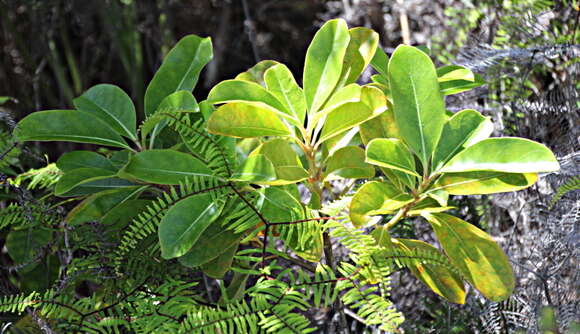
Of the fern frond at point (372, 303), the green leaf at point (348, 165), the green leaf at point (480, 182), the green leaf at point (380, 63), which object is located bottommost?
the fern frond at point (372, 303)

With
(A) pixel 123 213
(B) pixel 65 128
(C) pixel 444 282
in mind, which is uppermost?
(B) pixel 65 128

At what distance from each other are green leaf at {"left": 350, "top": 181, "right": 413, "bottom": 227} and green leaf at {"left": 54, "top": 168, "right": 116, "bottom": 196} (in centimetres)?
27

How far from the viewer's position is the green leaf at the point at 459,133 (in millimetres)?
552

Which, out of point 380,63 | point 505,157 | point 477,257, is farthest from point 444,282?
point 380,63

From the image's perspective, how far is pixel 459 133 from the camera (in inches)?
22.1

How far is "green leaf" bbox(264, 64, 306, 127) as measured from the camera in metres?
0.58

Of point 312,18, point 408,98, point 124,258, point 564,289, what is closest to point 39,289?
point 124,258

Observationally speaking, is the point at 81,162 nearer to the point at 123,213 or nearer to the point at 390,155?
the point at 123,213

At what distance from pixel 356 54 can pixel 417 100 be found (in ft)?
0.33

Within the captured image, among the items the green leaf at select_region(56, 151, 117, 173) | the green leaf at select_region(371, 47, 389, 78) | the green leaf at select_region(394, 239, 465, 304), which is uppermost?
the green leaf at select_region(371, 47, 389, 78)

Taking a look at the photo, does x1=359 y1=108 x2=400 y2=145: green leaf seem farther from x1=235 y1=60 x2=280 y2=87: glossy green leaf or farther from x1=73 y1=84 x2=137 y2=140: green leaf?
x1=73 y1=84 x2=137 y2=140: green leaf

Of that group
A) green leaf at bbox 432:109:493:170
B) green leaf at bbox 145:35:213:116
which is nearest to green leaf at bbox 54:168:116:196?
green leaf at bbox 145:35:213:116

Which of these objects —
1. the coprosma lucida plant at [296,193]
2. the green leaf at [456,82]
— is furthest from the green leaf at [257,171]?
the green leaf at [456,82]

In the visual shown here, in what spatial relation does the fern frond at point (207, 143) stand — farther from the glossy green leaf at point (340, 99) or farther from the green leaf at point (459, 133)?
the green leaf at point (459, 133)
